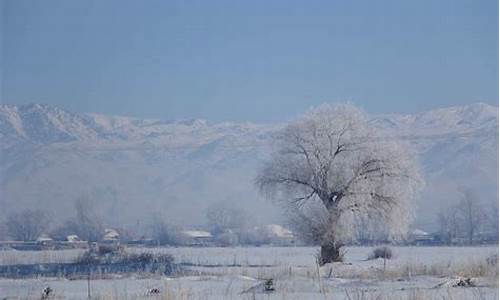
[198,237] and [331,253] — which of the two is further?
[198,237]

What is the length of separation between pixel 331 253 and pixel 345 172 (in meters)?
2.19

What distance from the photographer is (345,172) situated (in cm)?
2312

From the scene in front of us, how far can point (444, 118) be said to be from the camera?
22.0m

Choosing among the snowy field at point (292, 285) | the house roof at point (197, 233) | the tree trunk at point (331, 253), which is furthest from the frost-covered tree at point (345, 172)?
the house roof at point (197, 233)

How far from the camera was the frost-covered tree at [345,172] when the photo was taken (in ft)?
75.6

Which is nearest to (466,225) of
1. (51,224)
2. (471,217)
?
(471,217)

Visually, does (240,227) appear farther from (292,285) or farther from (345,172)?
(292,285)

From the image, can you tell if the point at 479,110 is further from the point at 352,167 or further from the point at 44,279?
the point at 44,279

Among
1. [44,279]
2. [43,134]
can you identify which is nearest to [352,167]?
[43,134]

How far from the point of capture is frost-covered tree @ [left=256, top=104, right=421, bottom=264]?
23031 mm

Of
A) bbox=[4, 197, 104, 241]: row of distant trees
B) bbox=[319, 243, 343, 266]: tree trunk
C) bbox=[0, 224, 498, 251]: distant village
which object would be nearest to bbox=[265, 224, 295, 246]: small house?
bbox=[0, 224, 498, 251]: distant village

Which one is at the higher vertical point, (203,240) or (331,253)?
(203,240)

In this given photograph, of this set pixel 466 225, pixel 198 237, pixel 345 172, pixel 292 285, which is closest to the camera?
pixel 292 285

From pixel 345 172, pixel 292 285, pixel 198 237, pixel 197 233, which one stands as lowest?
pixel 292 285
